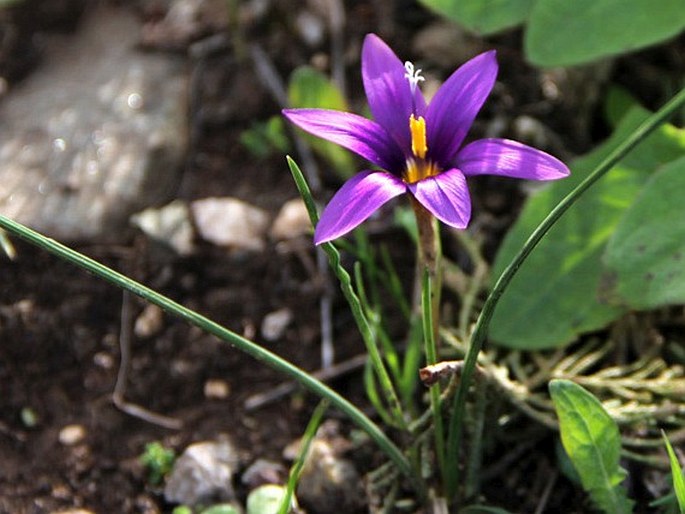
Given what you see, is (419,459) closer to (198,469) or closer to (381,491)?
(381,491)

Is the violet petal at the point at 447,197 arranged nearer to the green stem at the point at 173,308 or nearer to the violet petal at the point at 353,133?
the violet petal at the point at 353,133

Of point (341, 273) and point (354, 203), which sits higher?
point (354, 203)

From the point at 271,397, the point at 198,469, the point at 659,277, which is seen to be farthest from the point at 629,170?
the point at 198,469

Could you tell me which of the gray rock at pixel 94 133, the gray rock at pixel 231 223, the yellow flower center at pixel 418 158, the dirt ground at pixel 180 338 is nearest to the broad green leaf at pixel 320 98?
the dirt ground at pixel 180 338

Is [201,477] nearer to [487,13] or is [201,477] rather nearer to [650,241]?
[650,241]

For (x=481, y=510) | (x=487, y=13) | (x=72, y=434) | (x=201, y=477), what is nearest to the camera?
(x=481, y=510)

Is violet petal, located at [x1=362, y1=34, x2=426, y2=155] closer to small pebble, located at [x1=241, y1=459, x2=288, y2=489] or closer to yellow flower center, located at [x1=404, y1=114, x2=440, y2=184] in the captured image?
yellow flower center, located at [x1=404, y1=114, x2=440, y2=184]

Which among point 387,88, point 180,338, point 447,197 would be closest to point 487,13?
point 387,88
